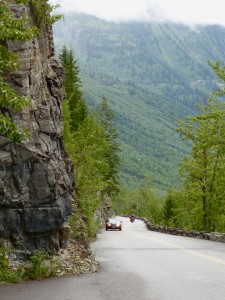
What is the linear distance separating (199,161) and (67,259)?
35.1 metres

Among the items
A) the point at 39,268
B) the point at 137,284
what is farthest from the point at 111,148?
the point at 137,284

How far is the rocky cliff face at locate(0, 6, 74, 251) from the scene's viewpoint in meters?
13.1

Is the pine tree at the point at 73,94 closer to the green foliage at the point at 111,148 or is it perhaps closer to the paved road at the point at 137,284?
the green foliage at the point at 111,148

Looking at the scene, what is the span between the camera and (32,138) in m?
14.1

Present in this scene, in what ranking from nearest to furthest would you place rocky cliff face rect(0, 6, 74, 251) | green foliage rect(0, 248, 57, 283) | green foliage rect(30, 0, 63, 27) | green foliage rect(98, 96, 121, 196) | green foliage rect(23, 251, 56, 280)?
1. green foliage rect(0, 248, 57, 283)
2. green foliage rect(23, 251, 56, 280)
3. rocky cliff face rect(0, 6, 74, 251)
4. green foliage rect(30, 0, 63, 27)
5. green foliage rect(98, 96, 121, 196)

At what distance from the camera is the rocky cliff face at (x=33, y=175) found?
13.1 metres

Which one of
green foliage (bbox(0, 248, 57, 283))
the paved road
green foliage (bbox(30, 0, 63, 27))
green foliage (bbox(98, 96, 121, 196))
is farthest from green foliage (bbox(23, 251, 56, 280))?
green foliage (bbox(98, 96, 121, 196))

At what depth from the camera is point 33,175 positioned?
13570mm

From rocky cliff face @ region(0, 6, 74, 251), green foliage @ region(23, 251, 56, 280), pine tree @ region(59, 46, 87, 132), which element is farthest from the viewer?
pine tree @ region(59, 46, 87, 132)

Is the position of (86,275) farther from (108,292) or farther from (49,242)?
(108,292)

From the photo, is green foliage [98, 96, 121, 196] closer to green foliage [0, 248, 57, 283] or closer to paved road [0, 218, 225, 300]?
paved road [0, 218, 225, 300]

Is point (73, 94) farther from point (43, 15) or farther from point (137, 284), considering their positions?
point (137, 284)

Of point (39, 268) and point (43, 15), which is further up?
point (43, 15)

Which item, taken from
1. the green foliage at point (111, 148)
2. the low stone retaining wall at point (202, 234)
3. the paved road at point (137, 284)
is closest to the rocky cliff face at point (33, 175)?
the paved road at point (137, 284)
